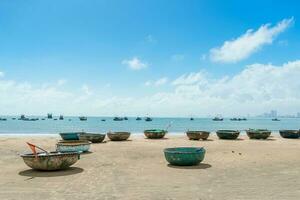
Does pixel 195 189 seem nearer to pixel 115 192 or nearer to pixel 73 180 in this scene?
pixel 115 192

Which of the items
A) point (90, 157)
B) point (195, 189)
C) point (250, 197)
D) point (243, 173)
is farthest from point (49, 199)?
point (90, 157)

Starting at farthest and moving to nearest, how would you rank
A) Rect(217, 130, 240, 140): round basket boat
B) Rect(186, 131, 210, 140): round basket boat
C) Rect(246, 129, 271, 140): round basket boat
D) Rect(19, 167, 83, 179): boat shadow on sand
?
Rect(246, 129, 271, 140): round basket boat, Rect(217, 130, 240, 140): round basket boat, Rect(186, 131, 210, 140): round basket boat, Rect(19, 167, 83, 179): boat shadow on sand

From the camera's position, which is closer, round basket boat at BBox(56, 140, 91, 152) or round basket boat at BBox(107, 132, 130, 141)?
round basket boat at BBox(56, 140, 91, 152)

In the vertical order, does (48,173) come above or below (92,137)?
below

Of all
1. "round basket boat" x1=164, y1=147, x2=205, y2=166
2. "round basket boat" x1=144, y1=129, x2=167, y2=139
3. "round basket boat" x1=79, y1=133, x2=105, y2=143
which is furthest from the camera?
"round basket boat" x1=144, y1=129, x2=167, y2=139

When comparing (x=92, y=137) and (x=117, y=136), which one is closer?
(x=92, y=137)

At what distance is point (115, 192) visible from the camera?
1023 centimetres

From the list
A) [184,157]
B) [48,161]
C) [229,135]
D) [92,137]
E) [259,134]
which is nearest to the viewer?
[48,161]

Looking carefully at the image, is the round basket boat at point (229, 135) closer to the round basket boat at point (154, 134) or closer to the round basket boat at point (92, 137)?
the round basket boat at point (154, 134)

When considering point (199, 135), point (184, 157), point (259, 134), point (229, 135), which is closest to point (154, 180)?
point (184, 157)

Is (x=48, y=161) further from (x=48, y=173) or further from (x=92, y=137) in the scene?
(x=92, y=137)

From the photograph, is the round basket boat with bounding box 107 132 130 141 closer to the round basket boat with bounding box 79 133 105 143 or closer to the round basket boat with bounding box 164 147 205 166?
the round basket boat with bounding box 79 133 105 143

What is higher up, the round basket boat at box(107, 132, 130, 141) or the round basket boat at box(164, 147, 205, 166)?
the round basket boat at box(107, 132, 130, 141)

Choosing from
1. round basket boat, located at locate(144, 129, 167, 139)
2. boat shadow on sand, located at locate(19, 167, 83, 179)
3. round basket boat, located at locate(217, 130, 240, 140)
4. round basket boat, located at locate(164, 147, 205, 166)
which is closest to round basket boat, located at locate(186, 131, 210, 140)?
round basket boat, located at locate(217, 130, 240, 140)
